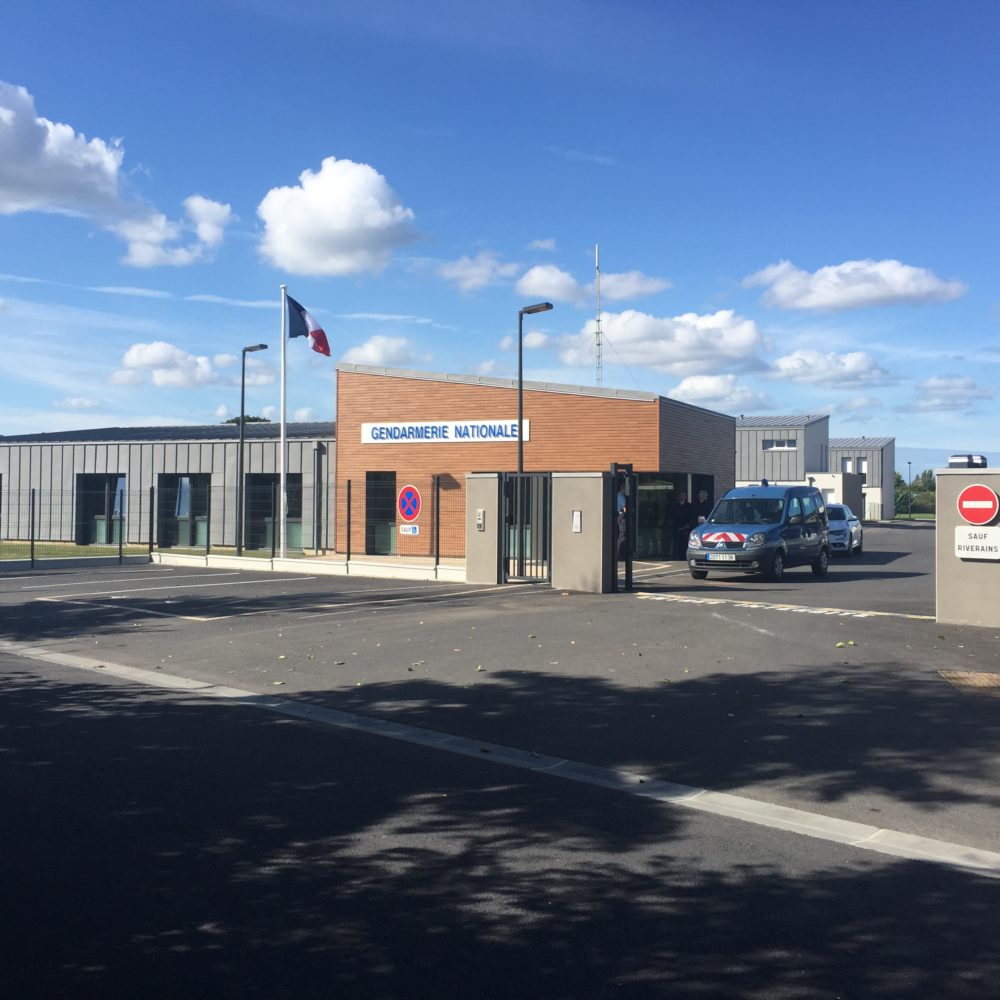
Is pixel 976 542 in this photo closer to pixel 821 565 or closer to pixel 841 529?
pixel 821 565

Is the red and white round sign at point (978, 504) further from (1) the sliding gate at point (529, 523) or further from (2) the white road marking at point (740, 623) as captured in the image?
Result: (1) the sliding gate at point (529, 523)

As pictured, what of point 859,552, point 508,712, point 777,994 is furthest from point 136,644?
point 859,552

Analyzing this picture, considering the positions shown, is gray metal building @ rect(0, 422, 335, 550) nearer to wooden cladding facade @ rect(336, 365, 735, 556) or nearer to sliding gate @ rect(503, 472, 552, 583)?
wooden cladding facade @ rect(336, 365, 735, 556)

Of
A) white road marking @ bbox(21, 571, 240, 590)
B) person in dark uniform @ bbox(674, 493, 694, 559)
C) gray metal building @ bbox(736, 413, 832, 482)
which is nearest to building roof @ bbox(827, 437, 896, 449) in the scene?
gray metal building @ bbox(736, 413, 832, 482)

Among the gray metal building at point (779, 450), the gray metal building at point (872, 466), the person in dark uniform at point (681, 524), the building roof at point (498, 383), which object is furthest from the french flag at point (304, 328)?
the gray metal building at point (872, 466)

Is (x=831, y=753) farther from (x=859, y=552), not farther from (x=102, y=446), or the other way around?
(x=102, y=446)

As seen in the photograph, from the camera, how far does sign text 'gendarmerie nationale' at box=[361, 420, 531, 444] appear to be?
30000mm

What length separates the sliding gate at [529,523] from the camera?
1986 centimetres

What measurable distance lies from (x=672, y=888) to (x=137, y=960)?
7.76 ft

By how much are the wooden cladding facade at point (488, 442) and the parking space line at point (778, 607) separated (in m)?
10.2

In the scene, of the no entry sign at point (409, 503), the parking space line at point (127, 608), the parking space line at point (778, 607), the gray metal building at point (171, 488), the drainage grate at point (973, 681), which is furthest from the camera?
the gray metal building at point (171, 488)

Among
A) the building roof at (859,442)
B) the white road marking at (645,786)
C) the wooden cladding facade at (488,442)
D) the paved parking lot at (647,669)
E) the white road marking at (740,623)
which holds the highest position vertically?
the building roof at (859,442)

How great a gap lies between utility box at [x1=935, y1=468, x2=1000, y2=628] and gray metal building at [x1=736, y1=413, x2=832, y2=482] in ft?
177

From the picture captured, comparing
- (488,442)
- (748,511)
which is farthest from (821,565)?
(488,442)
